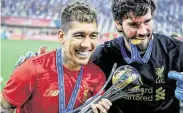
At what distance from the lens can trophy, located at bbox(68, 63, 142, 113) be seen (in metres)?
2.43

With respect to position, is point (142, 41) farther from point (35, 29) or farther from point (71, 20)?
point (35, 29)

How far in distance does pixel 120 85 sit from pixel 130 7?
27.2 inches

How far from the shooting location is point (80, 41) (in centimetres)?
245

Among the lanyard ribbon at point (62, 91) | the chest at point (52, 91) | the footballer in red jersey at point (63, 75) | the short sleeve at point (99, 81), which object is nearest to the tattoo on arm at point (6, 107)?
the footballer in red jersey at point (63, 75)

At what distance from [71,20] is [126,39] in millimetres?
622

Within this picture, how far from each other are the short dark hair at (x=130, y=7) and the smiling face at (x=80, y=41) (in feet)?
1.53

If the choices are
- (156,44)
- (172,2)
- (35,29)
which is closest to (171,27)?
(172,2)

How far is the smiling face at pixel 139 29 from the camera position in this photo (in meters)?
2.79

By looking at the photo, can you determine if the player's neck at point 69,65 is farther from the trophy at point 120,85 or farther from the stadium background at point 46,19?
the stadium background at point 46,19

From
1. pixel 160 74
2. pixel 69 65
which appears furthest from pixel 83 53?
pixel 160 74

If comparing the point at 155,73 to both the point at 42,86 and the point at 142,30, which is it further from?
the point at 42,86

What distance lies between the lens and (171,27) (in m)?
28.5

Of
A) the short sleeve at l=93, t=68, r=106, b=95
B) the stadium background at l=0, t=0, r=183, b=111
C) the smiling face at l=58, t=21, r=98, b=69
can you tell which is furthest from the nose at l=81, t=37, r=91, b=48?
the stadium background at l=0, t=0, r=183, b=111

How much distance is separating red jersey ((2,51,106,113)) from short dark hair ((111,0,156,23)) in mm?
575
